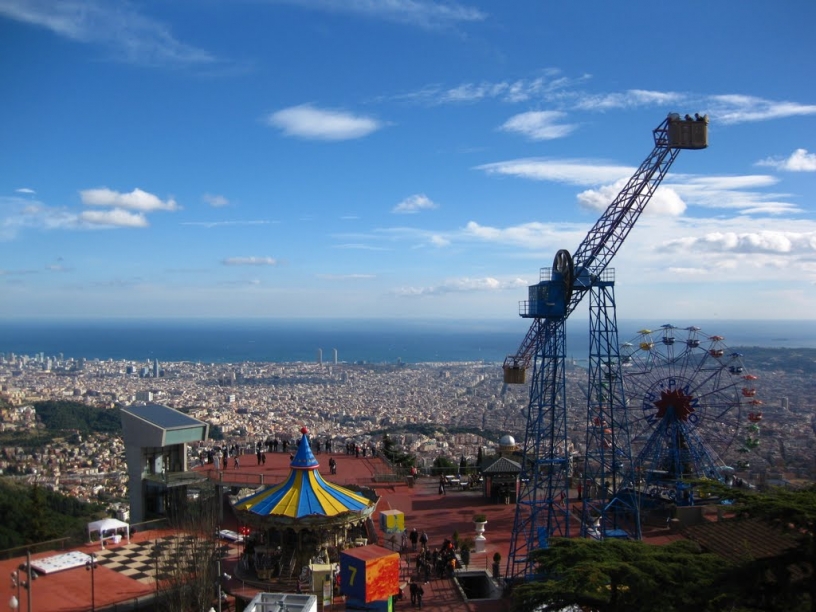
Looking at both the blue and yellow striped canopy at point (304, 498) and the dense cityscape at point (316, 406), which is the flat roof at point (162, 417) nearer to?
the blue and yellow striped canopy at point (304, 498)

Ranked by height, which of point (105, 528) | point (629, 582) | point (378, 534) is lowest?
point (378, 534)

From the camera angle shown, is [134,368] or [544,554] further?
[134,368]

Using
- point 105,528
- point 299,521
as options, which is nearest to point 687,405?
point 299,521

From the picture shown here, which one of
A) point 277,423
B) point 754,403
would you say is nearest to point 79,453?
point 277,423

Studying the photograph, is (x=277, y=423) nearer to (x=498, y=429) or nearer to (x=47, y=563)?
(x=498, y=429)

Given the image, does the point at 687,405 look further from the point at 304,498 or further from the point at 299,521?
the point at 299,521

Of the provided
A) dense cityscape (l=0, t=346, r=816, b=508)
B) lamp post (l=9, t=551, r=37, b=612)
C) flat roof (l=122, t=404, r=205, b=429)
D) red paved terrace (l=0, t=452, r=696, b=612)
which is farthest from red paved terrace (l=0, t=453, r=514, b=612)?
dense cityscape (l=0, t=346, r=816, b=508)

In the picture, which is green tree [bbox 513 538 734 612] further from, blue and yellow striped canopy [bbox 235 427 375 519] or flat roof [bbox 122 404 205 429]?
flat roof [bbox 122 404 205 429]
